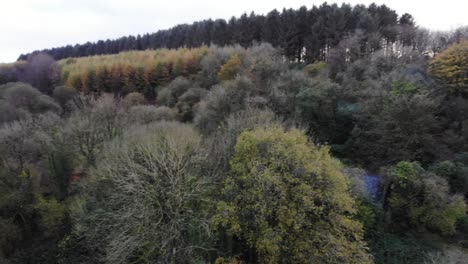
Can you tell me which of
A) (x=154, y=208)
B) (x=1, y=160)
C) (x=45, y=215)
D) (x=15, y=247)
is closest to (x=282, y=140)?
(x=154, y=208)

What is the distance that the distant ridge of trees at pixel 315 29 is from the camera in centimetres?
4438

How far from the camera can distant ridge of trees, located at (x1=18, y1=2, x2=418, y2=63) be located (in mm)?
44375

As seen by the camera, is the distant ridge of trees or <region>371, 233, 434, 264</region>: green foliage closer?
<region>371, 233, 434, 264</region>: green foliage

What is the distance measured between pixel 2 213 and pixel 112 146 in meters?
10.0

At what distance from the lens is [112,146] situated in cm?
2017

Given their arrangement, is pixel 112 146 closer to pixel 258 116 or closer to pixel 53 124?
pixel 258 116

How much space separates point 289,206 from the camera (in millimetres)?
13945

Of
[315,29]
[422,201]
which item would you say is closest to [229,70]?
[315,29]

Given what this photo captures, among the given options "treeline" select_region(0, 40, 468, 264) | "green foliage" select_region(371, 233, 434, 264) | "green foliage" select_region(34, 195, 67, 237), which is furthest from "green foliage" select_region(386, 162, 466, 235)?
"green foliage" select_region(34, 195, 67, 237)

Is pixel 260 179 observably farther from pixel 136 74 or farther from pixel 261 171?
pixel 136 74

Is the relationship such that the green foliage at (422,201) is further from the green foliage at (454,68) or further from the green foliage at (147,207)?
the green foliage at (147,207)

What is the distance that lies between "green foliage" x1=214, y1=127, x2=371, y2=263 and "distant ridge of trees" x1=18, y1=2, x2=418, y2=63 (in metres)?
32.6

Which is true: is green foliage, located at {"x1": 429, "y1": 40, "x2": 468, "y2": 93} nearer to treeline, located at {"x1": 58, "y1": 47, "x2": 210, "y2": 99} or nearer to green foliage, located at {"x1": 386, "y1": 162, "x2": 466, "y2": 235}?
green foliage, located at {"x1": 386, "y1": 162, "x2": 466, "y2": 235}

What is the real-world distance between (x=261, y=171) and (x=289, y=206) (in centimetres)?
219
